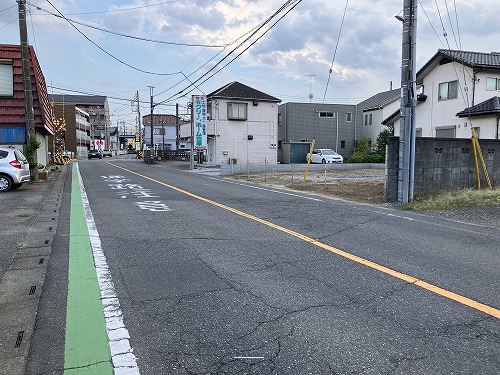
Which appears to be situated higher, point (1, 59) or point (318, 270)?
point (1, 59)

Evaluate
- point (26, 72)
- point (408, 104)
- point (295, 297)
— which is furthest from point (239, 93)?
point (295, 297)

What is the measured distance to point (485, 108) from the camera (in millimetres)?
22812

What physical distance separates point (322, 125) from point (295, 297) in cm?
4387

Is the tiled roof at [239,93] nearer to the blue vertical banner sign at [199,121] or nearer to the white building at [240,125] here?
the white building at [240,125]

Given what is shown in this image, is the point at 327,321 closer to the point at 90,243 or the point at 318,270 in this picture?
the point at 318,270

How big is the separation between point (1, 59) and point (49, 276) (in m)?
18.6

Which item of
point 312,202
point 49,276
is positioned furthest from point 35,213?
point 312,202

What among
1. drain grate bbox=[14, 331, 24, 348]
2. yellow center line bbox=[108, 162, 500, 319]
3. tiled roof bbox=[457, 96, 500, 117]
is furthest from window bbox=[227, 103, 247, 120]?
drain grate bbox=[14, 331, 24, 348]

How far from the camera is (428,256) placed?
6160mm

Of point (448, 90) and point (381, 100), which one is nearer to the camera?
point (448, 90)

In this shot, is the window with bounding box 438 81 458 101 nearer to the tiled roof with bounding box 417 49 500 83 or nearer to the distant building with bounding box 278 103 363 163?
the tiled roof with bounding box 417 49 500 83

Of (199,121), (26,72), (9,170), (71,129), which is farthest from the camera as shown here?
(71,129)

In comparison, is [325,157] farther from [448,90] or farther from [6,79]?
[6,79]

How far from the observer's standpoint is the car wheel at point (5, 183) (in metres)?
14.0
